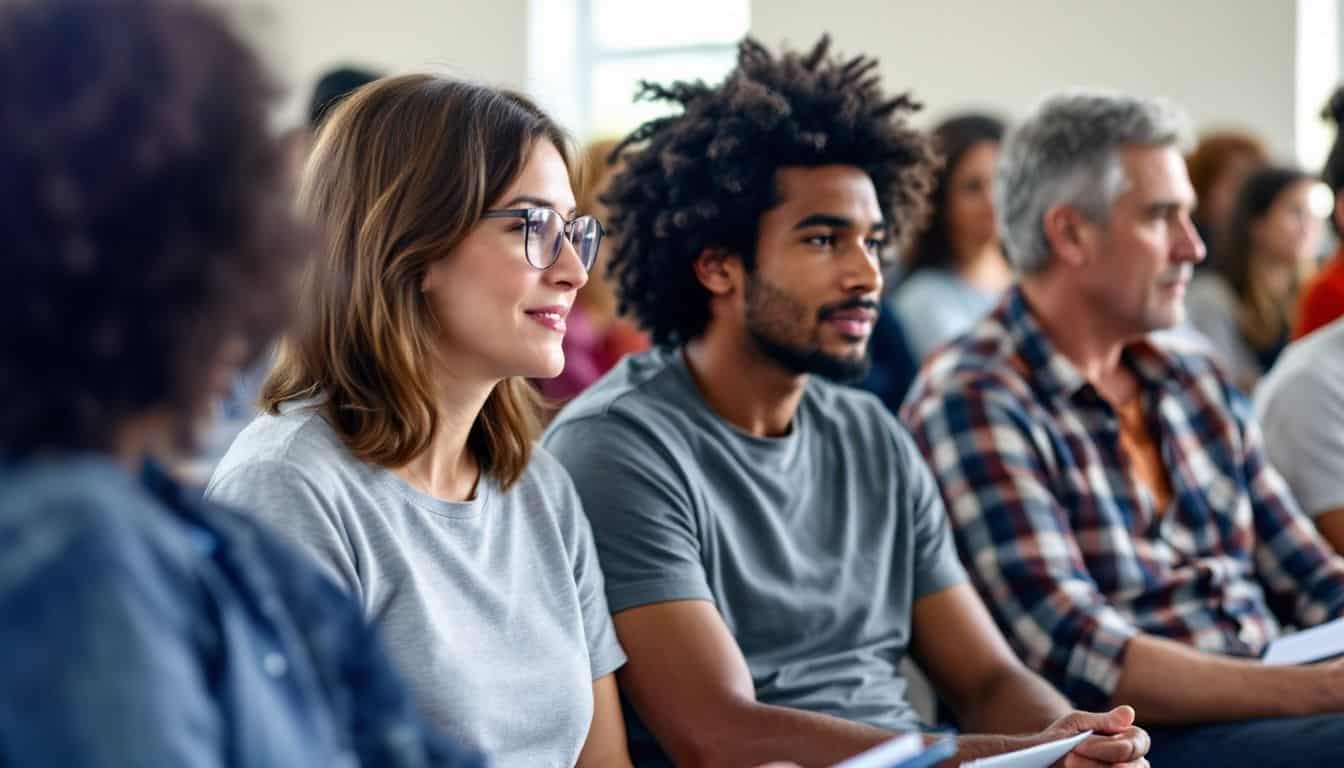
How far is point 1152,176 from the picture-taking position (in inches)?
102

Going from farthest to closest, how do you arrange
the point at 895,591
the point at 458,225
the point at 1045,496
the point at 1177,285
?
the point at 1177,285 < the point at 1045,496 < the point at 895,591 < the point at 458,225

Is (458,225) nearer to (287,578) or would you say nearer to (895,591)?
(287,578)

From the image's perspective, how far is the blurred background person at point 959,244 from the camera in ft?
12.6

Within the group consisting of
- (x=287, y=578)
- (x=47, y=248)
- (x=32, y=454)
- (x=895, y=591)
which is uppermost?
(x=47, y=248)

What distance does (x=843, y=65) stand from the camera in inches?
91.3

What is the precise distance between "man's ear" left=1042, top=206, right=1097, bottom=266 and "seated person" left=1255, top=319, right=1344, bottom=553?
1.51 feet

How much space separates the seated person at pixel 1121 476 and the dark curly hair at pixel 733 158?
355mm

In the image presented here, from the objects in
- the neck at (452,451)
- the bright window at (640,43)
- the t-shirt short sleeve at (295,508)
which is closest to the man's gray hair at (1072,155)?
the neck at (452,451)

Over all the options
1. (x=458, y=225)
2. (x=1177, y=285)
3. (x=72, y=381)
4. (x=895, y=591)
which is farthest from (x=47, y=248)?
(x=1177, y=285)

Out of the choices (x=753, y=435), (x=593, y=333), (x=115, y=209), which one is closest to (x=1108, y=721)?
(x=753, y=435)

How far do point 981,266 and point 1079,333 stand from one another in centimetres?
157

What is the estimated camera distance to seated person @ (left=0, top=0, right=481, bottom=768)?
0.75m

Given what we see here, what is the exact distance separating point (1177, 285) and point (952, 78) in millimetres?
3999

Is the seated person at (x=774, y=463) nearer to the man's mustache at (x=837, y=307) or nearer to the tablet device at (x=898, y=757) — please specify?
the man's mustache at (x=837, y=307)
